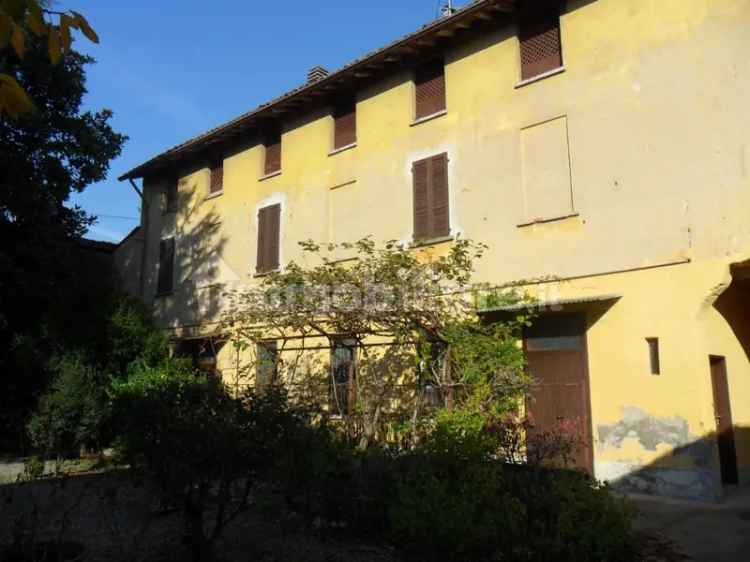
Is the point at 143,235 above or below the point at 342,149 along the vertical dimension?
below

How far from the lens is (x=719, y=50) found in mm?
8359

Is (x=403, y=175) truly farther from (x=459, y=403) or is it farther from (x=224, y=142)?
(x=224, y=142)

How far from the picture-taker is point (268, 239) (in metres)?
14.5

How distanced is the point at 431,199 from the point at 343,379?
373cm

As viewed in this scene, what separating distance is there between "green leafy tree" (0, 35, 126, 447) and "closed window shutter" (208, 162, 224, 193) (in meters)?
2.66

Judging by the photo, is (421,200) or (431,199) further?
(421,200)

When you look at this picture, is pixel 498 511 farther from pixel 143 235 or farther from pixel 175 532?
pixel 143 235

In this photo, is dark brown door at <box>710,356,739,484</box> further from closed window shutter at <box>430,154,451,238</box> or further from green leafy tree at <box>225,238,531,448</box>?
closed window shutter at <box>430,154,451,238</box>

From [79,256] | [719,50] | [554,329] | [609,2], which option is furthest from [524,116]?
[79,256]

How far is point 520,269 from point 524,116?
8.63 feet

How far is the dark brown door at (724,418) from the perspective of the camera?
9.00 m

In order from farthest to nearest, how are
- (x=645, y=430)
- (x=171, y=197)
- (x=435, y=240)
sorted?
(x=171, y=197), (x=435, y=240), (x=645, y=430)

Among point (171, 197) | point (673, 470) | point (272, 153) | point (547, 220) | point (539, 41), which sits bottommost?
point (673, 470)

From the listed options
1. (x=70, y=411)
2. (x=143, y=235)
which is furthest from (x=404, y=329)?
(x=143, y=235)
